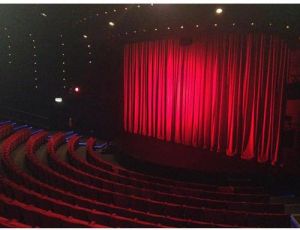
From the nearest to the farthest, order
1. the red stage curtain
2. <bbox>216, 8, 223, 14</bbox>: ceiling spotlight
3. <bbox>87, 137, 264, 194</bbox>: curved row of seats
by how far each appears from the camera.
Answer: <bbox>216, 8, 223, 14</bbox>: ceiling spotlight, <bbox>87, 137, 264, 194</bbox>: curved row of seats, the red stage curtain

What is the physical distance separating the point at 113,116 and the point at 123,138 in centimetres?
148

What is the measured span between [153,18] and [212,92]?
2667 mm

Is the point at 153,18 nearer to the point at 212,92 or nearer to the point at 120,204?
the point at 212,92

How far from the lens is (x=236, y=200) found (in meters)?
5.90

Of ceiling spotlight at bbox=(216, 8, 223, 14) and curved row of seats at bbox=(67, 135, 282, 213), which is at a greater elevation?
ceiling spotlight at bbox=(216, 8, 223, 14)

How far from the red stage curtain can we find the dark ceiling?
2.46 ft

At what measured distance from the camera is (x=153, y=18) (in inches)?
280

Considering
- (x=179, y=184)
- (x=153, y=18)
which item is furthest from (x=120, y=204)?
(x=153, y=18)

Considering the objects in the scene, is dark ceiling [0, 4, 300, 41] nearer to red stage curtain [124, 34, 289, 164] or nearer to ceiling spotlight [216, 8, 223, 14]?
ceiling spotlight [216, 8, 223, 14]

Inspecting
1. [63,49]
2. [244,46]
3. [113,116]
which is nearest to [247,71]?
[244,46]

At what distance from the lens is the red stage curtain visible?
25.7ft

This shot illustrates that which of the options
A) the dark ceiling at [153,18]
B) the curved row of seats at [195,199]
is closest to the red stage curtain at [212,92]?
the dark ceiling at [153,18]

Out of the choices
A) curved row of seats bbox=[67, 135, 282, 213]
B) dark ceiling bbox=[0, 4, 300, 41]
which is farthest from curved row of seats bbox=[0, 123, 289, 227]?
dark ceiling bbox=[0, 4, 300, 41]

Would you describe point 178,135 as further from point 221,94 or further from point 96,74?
point 96,74
